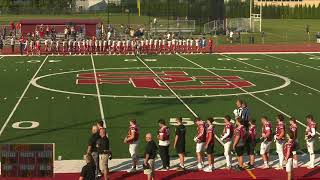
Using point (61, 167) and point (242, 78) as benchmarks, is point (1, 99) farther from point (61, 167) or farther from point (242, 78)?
point (242, 78)

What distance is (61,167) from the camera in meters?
13.5

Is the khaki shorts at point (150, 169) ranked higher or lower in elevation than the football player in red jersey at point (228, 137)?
lower

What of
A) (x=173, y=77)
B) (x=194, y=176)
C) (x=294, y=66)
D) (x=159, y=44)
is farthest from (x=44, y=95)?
(x=159, y=44)

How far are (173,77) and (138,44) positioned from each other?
12583 millimetres

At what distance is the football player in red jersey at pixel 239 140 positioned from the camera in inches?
524

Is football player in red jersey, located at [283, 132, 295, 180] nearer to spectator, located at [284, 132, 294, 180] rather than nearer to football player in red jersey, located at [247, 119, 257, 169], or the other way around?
spectator, located at [284, 132, 294, 180]

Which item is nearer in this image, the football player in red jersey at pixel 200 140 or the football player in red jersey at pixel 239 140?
the football player in red jersey at pixel 239 140

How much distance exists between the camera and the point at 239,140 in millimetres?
13406

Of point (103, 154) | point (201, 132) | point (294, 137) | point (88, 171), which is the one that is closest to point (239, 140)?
point (201, 132)

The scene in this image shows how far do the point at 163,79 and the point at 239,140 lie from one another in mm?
14905

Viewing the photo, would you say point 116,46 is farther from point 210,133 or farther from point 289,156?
point 289,156
